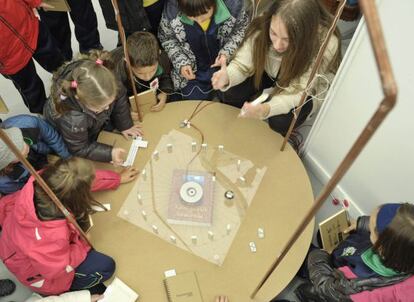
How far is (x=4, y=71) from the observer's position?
2.10m

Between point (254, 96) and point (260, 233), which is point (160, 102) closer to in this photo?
point (254, 96)

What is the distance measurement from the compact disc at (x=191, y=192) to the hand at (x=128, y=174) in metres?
0.27

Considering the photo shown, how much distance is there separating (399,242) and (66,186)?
1.33 meters

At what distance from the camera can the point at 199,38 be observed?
7.84 ft

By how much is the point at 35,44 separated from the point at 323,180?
75.1 inches

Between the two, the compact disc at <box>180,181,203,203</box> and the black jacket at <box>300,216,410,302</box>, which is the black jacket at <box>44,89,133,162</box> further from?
the black jacket at <box>300,216,410,302</box>

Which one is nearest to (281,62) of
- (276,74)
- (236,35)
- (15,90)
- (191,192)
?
(276,74)

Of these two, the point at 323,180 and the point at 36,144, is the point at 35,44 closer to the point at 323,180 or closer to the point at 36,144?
the point at 36,144

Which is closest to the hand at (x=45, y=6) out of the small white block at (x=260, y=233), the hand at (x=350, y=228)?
the small white block at (x=260, y=233)

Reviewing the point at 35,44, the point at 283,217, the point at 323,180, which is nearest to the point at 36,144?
the point at 35,44

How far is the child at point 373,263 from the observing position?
1.43m

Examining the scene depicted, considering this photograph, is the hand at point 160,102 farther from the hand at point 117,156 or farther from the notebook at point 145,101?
the hand at point 117,156

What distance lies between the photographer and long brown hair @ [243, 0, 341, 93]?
177 centimetres

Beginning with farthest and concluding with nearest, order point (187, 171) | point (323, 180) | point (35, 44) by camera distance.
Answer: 1. point (323, 180)
2. point (35, 44)
3. point (187, 171)
